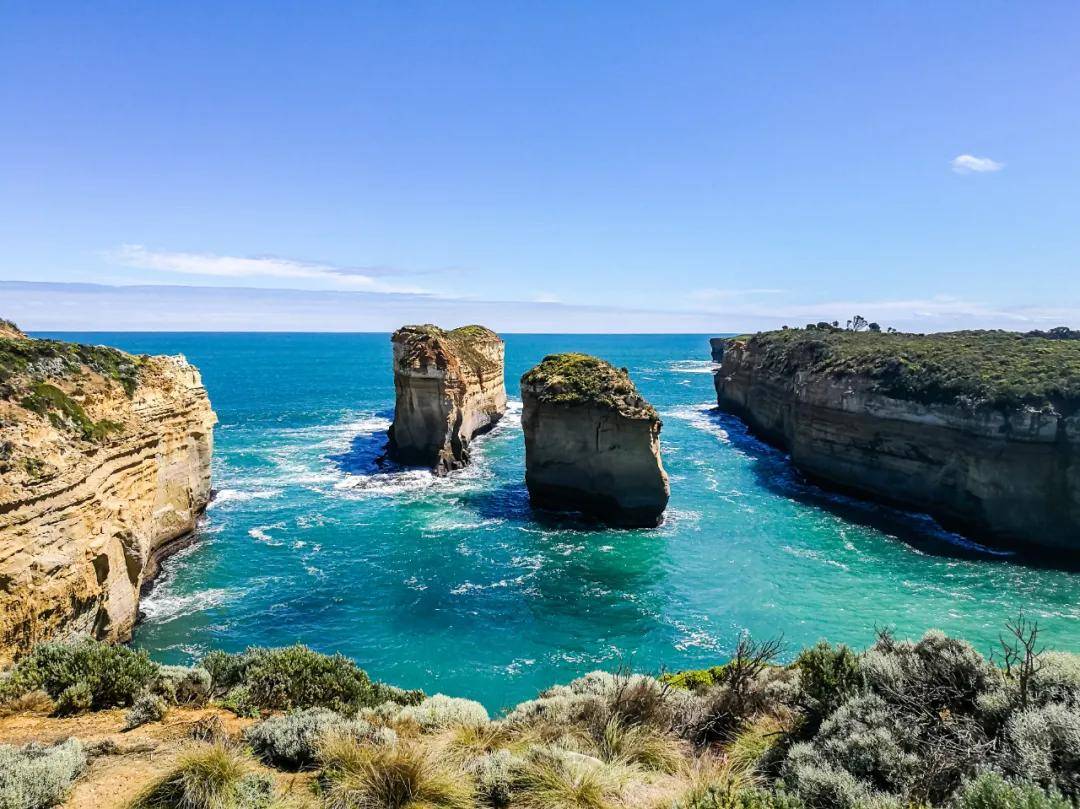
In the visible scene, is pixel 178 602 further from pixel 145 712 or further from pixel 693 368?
pixel 693 368

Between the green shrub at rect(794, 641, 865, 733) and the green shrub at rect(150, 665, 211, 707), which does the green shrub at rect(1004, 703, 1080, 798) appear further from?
the green shrub at rect(150, 665, 211, 707)

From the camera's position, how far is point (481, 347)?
59.1 meters

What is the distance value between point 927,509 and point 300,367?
128960mm

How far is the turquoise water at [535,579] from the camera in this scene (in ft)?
67.5

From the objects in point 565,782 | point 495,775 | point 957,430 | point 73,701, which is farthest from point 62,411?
point 957,430

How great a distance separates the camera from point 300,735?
8.45 m

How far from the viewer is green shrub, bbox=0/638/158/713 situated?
392 inches

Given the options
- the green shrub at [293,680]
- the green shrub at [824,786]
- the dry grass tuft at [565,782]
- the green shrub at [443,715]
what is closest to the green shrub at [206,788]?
the dry grass tuft at [565,782]

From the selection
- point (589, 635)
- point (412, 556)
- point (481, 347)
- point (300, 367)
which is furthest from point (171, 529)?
point (300, 367)

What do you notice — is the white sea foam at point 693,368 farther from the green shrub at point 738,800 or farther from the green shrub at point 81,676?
the green shrub at point 738,800

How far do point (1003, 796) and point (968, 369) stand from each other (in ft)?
117

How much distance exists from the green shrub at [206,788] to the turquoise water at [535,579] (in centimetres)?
1141

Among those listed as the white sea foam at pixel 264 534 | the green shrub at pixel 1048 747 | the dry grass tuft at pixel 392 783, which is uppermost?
the green shrub at pixel 1048 747

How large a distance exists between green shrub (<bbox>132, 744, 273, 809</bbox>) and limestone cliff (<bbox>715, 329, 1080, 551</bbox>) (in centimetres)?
3472
